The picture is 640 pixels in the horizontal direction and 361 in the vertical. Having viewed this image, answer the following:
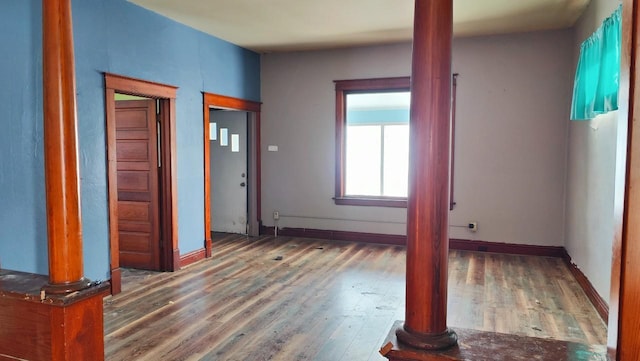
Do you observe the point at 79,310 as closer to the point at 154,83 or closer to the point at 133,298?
the point at 133,298

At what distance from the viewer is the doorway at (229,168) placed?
7.11m

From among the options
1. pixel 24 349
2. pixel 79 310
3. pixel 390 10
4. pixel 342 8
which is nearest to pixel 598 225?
pixel 390 10

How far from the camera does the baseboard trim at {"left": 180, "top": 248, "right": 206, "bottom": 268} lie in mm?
5273

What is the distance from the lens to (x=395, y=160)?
770 centimetres

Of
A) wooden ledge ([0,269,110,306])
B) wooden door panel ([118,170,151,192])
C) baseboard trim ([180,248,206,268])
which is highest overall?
wooden door panel ([118,170,151,192])

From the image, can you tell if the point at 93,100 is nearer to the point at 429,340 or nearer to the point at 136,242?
the point at 136,242

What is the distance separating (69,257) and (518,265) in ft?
16.1

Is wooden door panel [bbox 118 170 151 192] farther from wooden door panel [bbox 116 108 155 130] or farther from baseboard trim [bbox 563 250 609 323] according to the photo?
baseboard trim [bbox 563 250 609 323]

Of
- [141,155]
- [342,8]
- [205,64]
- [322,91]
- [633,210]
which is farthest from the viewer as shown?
[322,91]

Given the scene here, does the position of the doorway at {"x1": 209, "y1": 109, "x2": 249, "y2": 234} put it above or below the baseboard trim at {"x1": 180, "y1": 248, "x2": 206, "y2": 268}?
above

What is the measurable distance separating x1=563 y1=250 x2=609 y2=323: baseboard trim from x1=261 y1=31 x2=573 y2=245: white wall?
0.90m

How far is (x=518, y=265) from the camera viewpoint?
→ 17.6 ft

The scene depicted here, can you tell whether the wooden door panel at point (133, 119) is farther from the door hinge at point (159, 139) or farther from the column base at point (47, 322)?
the column base at point (47, 322)

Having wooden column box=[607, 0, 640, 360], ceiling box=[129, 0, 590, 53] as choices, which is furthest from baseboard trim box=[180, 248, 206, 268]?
wooden column box=[607, 0, 640, 360]
